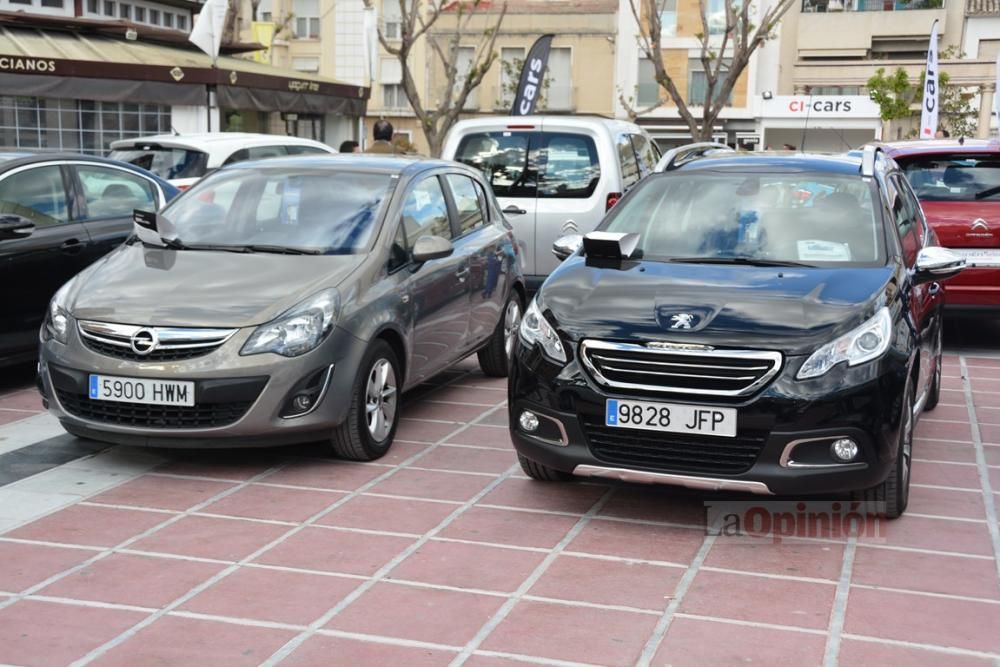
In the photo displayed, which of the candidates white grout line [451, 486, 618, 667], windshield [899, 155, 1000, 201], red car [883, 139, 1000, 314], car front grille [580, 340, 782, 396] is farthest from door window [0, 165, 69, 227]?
windshield [899, 155, 1000, 201]

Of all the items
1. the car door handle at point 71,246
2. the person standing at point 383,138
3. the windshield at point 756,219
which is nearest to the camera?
the windshield at point 756,219

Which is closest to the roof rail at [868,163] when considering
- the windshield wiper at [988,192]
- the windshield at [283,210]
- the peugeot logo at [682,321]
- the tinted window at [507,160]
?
the peugeot logo at [682,321]

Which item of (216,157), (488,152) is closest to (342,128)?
(216,157)

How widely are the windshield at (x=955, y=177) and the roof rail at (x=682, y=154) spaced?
2.82m

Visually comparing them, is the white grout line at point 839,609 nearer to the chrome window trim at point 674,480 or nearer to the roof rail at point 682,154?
the chrome window trim at point 674,480

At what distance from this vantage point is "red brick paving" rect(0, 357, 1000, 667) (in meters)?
4.19

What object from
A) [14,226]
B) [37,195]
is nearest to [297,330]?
[14,226]

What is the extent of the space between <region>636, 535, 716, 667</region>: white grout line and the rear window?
648cm

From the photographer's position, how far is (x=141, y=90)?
20.2 m

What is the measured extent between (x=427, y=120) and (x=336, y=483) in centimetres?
2377

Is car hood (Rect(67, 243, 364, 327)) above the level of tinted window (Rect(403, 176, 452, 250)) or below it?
below

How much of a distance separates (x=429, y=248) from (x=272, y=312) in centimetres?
116

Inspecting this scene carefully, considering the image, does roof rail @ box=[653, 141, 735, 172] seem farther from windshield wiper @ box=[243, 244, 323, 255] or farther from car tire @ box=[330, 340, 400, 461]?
windshield wiper @ box=[243, 244, 323, 255]

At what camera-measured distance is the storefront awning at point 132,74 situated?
61.3 ft
